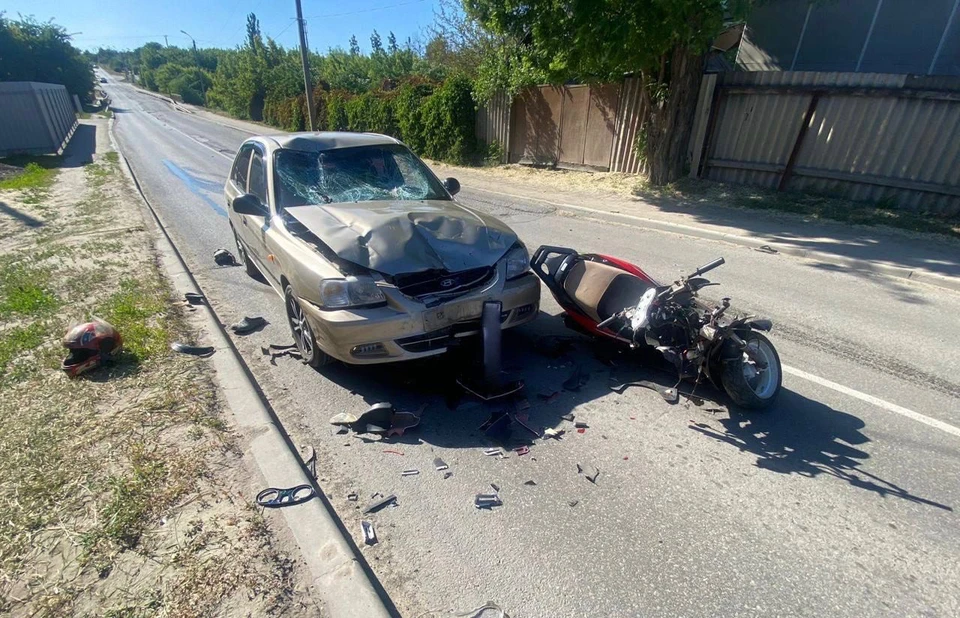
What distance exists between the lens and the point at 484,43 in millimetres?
21922

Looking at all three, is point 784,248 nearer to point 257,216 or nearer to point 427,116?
point 257,216

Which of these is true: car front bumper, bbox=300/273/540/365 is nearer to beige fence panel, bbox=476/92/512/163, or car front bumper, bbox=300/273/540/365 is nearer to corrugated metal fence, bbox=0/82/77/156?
beige fence panel, bbox=476/92/512/163

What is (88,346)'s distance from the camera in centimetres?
361

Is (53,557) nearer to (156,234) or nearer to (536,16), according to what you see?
(156,234)

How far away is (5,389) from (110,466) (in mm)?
1492

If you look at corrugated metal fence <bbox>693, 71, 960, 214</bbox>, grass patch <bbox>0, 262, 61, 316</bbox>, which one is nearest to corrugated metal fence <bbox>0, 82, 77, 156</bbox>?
grass patch <bbox>0, 262, 61, 316</bbox>

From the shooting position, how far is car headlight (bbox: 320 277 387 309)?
330 centimetres

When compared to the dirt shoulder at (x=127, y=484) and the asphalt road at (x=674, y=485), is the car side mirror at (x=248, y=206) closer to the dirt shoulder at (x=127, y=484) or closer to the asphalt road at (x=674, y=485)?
the asphalt road at (x=674, y=485)

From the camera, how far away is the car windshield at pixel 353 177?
443 cm

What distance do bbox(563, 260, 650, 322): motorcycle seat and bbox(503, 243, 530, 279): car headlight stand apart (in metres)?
0.55

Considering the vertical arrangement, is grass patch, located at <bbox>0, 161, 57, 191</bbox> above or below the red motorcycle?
below

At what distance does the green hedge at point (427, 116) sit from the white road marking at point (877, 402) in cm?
1580

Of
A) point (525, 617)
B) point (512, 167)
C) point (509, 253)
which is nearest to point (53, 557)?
point (525, 617)

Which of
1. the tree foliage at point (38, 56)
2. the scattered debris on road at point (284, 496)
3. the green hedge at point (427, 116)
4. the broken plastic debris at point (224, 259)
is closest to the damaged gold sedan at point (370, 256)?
the scattered debris on road at point (284, 496)
